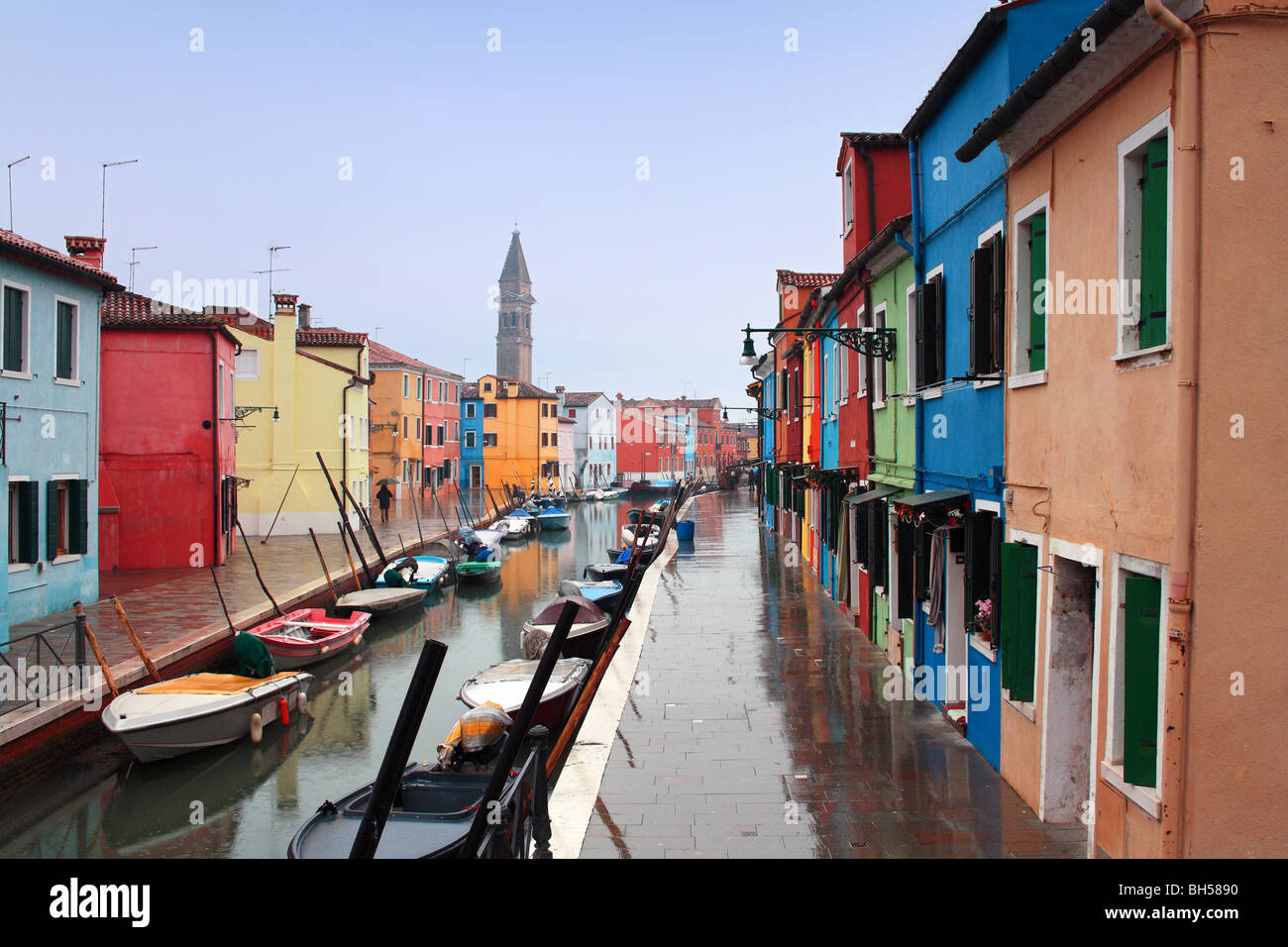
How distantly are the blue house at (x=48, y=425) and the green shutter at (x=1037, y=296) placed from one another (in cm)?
1440

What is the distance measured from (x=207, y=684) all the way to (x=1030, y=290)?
12.0 m

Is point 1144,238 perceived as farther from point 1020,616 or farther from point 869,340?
point 869,340

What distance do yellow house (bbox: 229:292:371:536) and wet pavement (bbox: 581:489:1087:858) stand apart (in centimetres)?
2262

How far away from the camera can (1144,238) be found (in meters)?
5.12

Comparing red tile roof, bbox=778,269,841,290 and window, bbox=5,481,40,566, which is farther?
red tile roof, bbox=778,269,841,290

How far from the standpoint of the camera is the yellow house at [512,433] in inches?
2687

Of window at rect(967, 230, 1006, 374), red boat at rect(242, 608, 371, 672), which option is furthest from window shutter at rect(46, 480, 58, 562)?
window at rect(967, 230, 1006, 374)

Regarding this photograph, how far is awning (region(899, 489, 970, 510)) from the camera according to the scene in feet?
28.3

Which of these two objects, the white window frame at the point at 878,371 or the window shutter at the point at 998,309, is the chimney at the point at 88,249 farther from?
the window shutter at the point at 998,309

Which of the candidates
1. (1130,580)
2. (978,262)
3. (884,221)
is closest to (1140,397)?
(1130,580)

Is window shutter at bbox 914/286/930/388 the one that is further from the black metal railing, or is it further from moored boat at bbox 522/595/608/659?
the black metal railing

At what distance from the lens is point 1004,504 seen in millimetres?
7562

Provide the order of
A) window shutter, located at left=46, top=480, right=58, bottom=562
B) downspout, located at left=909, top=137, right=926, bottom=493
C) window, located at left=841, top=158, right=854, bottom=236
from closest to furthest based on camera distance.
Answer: downspout, located at left=909, top=137, right=926, bottom=493, window, located at left=841, top=158, right=854, bottom=236, window shutter, located at left=46, top=480, right=58, bottom=562
